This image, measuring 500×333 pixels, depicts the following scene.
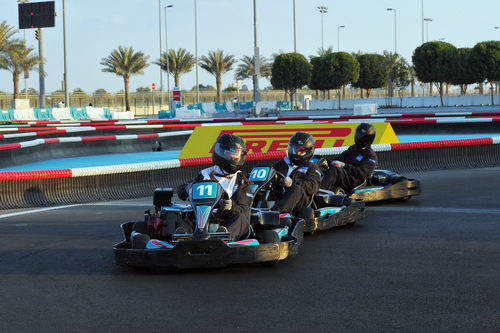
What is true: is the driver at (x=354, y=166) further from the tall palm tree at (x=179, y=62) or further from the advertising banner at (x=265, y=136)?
the tall palm tree at (x=179, y=62)

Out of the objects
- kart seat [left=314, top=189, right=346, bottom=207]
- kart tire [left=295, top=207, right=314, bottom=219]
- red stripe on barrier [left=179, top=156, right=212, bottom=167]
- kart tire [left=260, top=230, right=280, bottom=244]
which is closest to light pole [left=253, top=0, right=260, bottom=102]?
red stripe on barrier [left=179, top=156, right=212, bottom=167]

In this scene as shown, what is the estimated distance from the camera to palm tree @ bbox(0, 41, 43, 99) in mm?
54734

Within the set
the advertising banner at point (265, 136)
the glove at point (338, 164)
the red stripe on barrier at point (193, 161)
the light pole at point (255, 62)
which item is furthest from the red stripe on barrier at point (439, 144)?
the light pole at point (255, 62)

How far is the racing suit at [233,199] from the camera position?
6.66 metres

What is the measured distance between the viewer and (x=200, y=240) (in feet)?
20.3

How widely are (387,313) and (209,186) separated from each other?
2308mm

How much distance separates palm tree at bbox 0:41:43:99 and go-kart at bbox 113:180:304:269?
50832mm

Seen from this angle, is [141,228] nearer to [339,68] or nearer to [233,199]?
[233,199]

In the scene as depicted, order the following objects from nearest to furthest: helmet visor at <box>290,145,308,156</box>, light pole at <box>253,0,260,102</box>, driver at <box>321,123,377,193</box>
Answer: helmet visor at <box>290,145,308,156</box>, driver at <box>321,123,377,193</box>, light pole at <box>253,0,260,102</box>

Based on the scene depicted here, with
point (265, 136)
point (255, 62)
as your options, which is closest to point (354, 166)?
point (265, 136)

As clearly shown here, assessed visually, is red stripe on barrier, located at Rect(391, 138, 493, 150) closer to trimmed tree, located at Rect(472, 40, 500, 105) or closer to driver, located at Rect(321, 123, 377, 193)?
driver, located at Rect(321, 123, 377, 193)

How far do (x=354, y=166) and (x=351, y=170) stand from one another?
142mm

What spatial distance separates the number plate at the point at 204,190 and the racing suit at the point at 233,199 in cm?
23

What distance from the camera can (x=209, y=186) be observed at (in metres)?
6.71
